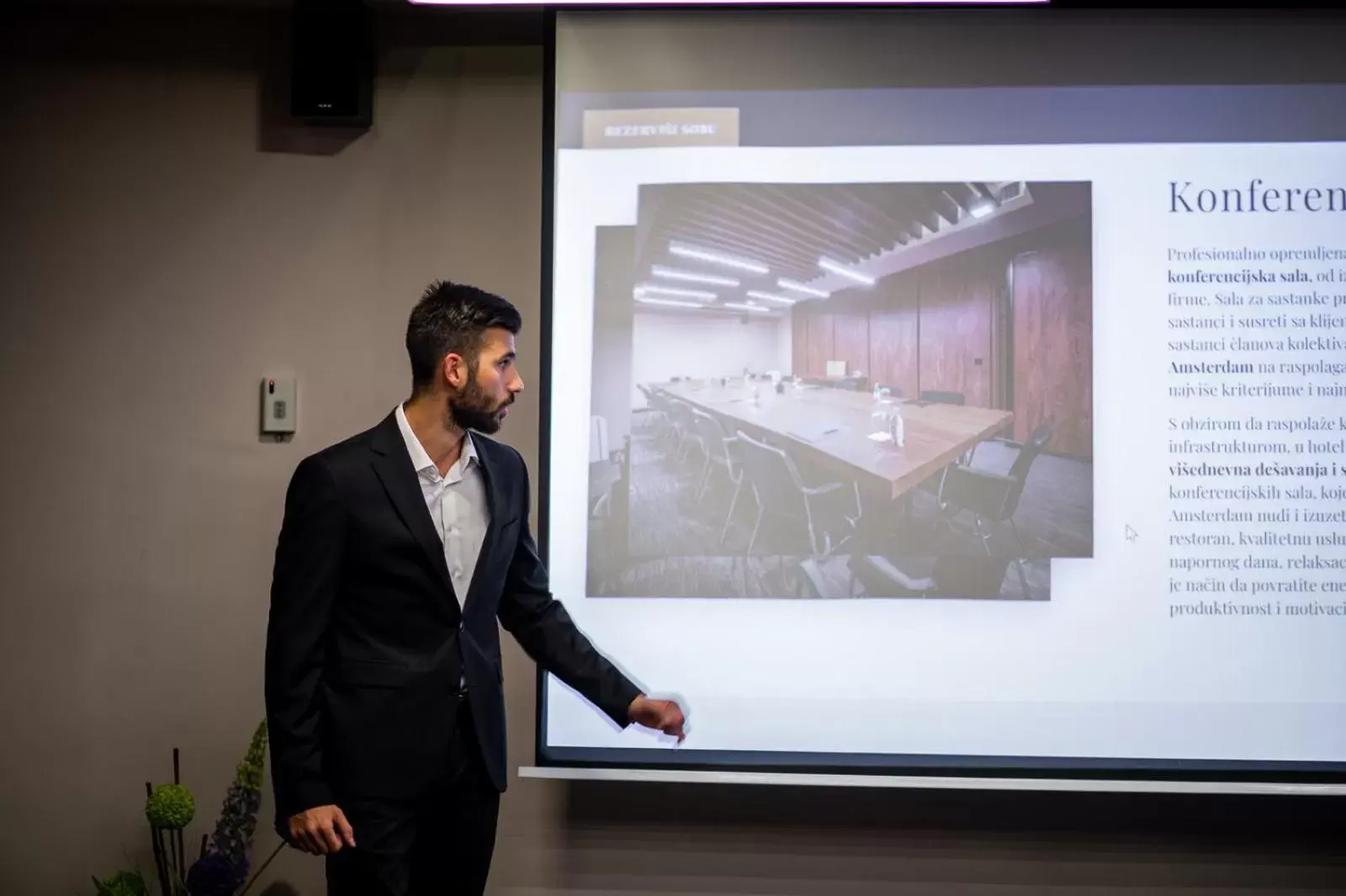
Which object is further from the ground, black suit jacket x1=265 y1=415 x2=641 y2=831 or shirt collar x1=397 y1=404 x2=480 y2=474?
shirt collar x1=397 y1=404 x2=480 y2=474

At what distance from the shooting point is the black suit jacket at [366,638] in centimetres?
162

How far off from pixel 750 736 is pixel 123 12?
8.61ft

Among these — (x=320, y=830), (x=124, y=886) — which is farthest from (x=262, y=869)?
(x=320, y=830)

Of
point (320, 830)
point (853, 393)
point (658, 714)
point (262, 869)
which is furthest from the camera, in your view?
point (262, 869)

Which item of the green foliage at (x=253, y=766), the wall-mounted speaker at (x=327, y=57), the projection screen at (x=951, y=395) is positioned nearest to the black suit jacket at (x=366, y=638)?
the projection screen at (x=951, y=395)

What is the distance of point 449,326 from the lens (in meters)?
1.79

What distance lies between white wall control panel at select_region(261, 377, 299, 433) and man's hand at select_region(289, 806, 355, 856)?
1.29 metres

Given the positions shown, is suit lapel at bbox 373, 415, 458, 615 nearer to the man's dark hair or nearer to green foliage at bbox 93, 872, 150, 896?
the man's dark hair

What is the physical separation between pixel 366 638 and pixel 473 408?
452 mm

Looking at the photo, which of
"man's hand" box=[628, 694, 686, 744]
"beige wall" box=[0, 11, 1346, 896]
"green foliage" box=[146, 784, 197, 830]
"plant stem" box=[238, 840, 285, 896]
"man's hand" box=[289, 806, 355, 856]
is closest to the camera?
"man's hand" box=[289, 806, 355, 856]

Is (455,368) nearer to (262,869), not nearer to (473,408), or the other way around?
(473,408)

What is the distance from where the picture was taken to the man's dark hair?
5.85ft

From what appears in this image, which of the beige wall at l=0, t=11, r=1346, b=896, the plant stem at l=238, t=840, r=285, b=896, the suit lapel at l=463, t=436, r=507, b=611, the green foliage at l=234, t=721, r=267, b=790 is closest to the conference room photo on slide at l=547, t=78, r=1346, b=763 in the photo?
the beige wall at l=0, t=11, r=1346, b=896

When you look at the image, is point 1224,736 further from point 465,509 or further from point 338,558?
point 338,558
